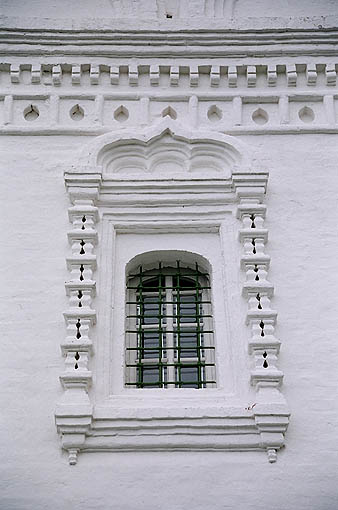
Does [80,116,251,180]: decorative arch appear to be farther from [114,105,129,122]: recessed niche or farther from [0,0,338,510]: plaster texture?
[114,105,129,122]: recessed niche

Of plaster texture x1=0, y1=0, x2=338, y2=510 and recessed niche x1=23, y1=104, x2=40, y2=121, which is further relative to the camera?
recessed niche x1=23, y1=104, x2=40, y2=121

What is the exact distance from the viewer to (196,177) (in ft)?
28.5

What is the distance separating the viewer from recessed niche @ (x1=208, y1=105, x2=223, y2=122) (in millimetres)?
9320

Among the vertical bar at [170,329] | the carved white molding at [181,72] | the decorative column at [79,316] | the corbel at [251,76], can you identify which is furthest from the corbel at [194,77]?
the vertical bar at [170,329]

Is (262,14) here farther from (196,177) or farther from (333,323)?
Answer: (333,323)

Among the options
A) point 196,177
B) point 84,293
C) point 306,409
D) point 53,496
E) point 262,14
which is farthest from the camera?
point 262,14

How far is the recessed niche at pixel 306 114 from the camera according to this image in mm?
9320

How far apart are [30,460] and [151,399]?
0.90 metres

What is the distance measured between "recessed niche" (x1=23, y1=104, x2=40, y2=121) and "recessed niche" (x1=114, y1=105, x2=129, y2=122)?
2.11 feet

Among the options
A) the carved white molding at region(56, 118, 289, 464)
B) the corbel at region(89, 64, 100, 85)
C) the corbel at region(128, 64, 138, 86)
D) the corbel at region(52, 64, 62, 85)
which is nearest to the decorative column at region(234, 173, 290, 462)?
the carved white molding at region(56, 118, 289, 464)

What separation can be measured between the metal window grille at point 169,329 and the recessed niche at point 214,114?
1.50m

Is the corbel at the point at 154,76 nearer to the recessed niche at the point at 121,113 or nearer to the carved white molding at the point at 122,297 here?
the recessed niche at the point at 121,113

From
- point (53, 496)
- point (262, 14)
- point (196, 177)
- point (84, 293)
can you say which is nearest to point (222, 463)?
point (53, 496)

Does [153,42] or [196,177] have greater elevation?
[153,42]
